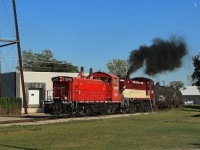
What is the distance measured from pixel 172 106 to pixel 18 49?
27.1 m

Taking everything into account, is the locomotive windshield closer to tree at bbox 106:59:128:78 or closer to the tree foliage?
the tree foliage

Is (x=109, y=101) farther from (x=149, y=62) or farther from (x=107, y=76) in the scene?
(x=149, y=62)

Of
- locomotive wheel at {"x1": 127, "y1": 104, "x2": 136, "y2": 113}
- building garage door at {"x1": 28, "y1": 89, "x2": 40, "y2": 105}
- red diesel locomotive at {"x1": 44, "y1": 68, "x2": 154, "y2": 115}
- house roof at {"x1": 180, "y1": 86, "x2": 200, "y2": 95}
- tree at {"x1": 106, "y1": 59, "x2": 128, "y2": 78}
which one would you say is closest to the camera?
red diesel locomotive at {"x1": 44, "y1": 68, "x2": 154, "y2": 115}

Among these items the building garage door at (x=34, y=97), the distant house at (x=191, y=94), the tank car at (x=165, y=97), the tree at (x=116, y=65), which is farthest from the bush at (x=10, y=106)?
the distant house at (x=191, y=94)

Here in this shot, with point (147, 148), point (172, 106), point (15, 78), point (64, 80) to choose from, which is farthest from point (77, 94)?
point (172, 106)

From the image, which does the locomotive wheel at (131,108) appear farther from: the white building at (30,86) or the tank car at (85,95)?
the white building at (30,86)

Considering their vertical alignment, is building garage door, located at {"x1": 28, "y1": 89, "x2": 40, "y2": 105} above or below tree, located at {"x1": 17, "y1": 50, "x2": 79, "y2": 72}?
below

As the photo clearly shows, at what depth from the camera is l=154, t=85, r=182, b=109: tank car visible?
171 ft

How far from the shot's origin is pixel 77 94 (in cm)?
3388

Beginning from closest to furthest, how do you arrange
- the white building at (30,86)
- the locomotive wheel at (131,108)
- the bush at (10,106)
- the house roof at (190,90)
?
the bush at (10,106) < the locomotive wheel at (131,108) < the white building at (30,86) < the house roof at (190,90)

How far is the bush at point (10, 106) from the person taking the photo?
40.7 m

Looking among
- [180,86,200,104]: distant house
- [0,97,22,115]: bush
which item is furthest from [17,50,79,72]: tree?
[180,86,200,104]: distant house

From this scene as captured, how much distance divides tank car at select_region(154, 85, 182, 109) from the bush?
18580mm

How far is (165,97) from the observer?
5531cm
